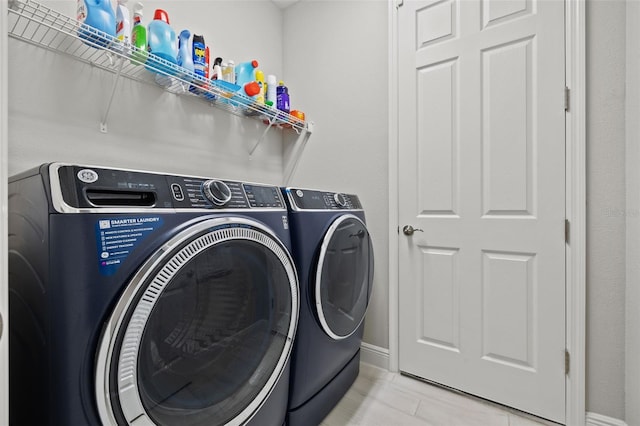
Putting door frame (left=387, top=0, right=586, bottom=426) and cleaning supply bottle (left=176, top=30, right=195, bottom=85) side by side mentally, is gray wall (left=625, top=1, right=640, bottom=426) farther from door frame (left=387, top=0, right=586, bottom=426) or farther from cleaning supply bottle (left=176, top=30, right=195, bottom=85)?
cleaning supply bottle (left=176, top=30, right=195, bottom=85)

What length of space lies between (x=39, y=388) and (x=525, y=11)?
2192mm

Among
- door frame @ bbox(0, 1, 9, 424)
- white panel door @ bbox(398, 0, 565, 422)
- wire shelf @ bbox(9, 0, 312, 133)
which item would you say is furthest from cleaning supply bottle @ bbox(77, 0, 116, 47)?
white panel door @ bbox(398, 0, 565, 422)

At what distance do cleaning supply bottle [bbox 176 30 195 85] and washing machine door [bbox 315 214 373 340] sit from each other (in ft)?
3.17

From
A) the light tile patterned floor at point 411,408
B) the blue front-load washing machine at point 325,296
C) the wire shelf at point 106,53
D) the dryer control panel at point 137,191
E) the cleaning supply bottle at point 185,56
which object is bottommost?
the light tile patterned floor at point 411,408

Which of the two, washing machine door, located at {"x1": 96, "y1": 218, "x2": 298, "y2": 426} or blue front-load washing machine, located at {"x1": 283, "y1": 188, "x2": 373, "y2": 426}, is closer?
washing machine door, located at {"x1": 96, "y1": 218, "x2": 298, "y2": 426}

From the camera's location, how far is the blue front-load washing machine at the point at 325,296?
1166mm

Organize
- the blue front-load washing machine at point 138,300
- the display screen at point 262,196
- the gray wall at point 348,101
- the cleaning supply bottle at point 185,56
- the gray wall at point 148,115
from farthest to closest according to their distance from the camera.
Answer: the gray wall at point 348,101
the cleaning supply bottle at point 185,56
the gray wall at point 148,115
the display screen at point 262,196
the blue front-load washing machine at point 138,300

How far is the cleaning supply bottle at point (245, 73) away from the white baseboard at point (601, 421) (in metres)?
2.31

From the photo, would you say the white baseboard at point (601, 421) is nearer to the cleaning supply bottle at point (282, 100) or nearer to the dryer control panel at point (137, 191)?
the dryer control panel at point (137, 191)

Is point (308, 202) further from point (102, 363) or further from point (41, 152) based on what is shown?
point (41, 152)

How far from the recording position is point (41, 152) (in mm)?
1187

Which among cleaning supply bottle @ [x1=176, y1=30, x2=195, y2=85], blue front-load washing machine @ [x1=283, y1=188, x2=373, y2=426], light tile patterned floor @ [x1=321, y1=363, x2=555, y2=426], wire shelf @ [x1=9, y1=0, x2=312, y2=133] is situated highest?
cleaning supply bottle @ [x1=176, y1=30, x2=195, y2=85]

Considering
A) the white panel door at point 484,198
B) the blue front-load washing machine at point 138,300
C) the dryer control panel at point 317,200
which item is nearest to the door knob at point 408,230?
the white panel door at point 484,198

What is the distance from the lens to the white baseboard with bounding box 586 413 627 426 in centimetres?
126
